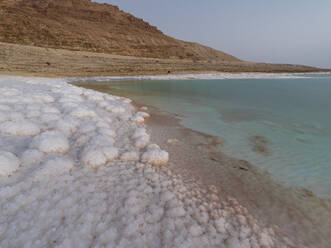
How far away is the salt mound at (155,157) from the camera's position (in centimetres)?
241

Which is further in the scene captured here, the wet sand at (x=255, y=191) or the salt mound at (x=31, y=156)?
the salt mound at (x=31, y=156)

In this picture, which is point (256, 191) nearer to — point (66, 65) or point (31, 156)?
point (31, 156)

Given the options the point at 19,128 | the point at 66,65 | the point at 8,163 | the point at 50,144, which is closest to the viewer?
the point at 8,163

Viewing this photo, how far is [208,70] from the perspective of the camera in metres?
25.5

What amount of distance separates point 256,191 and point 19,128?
10.9 feet

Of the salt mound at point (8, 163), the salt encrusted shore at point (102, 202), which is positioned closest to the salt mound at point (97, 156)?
the salt encrusted shore at point (102, 202)

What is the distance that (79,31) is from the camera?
107ft

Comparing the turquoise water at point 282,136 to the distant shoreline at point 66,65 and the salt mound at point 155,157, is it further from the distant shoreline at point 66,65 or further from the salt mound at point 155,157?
the distant shoreline at point 66,65

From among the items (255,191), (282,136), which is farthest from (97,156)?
(282,136)

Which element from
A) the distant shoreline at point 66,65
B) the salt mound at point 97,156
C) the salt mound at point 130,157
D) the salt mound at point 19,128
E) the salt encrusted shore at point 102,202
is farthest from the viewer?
the distant shoreline at point 66,65

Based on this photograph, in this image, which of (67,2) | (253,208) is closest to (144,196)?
(253,208)

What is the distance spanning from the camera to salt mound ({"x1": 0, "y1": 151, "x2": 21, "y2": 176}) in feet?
5.66

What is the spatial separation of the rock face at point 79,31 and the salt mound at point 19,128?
26.9 m

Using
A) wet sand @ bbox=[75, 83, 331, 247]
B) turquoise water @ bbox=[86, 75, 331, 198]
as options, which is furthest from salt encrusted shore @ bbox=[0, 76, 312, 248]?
turquoise water @ bbox=[86, 75, 331, 198]
